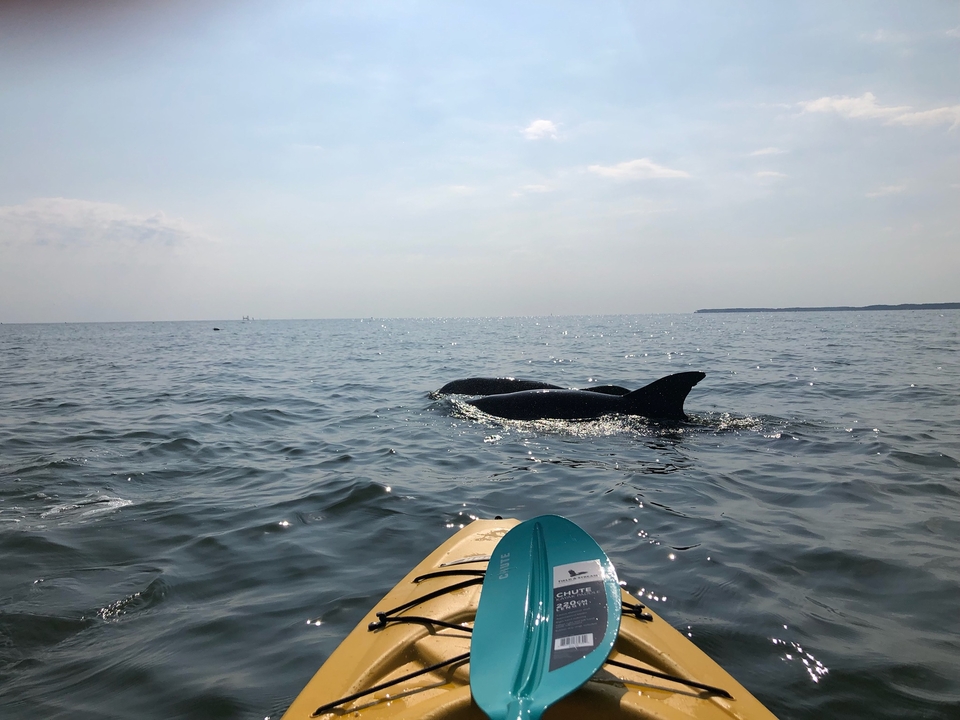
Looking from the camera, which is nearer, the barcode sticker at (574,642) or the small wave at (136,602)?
the barcode sticker at (574,642)

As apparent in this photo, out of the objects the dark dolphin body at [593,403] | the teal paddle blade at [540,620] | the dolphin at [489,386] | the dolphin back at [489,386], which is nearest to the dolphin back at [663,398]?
the dark dolphin body at [593,403]

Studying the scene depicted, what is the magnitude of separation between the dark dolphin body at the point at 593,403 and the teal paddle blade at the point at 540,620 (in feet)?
22.5

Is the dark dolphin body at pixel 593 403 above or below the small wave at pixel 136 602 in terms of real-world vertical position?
above

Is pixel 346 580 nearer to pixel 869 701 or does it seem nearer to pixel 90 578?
pixel 90 578

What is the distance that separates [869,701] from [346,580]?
10.2ft

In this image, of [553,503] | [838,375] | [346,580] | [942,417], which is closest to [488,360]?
[838,375]

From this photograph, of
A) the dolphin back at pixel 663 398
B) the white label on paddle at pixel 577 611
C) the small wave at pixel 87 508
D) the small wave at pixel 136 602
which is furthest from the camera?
the dolphin back at pixel 663 398

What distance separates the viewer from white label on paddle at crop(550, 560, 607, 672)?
243 centimetres

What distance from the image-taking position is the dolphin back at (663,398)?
9.61m

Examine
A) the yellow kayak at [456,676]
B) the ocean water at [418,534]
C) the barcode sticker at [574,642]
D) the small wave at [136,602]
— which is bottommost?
the small wave at [136,602]

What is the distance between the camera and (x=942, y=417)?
985 centimetres

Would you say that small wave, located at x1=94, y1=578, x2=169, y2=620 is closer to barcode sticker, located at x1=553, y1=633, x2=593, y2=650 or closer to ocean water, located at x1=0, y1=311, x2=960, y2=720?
ocean water, located at x1=0, y1=311, x2=960, y2=720

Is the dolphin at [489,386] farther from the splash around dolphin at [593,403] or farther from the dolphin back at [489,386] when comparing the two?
the splash around dolphin at [593,403]

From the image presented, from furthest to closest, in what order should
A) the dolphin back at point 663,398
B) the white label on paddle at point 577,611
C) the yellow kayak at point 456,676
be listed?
the dolphin back at point 663,398 → the white label on paddle at point 577,611 → the yellow kayak at point 456,676
